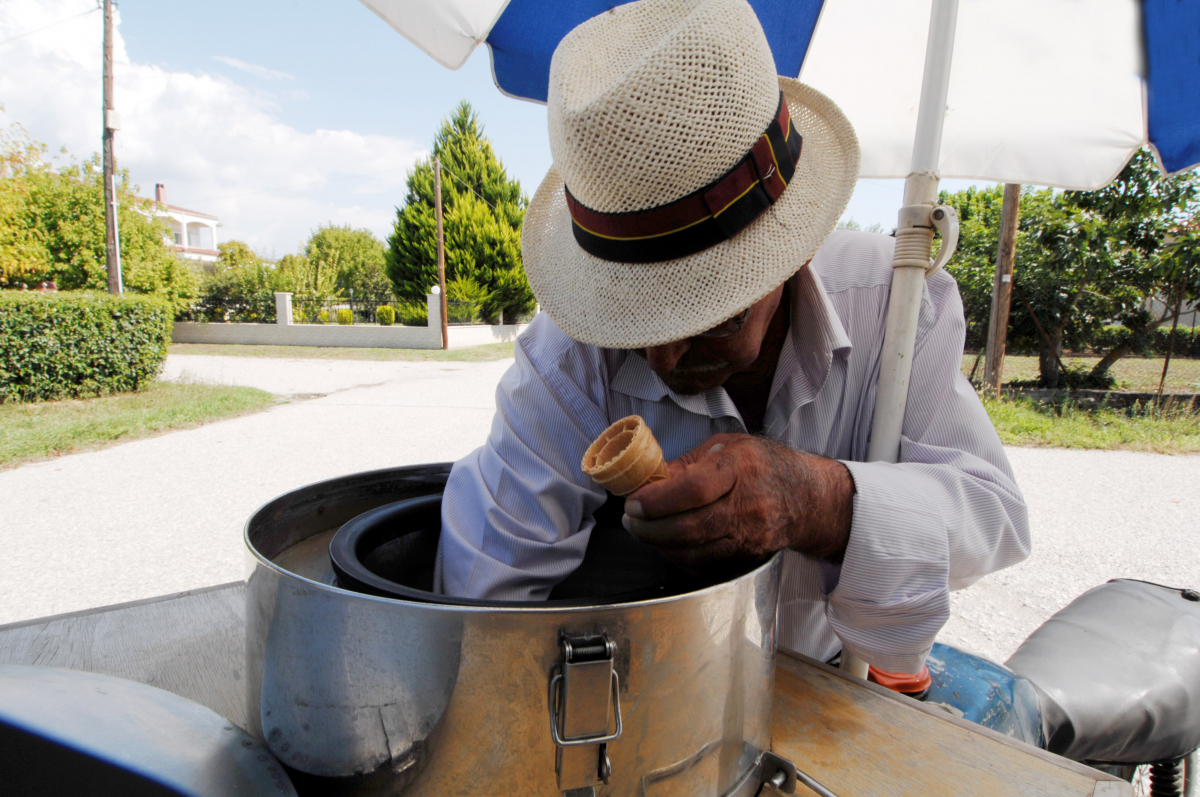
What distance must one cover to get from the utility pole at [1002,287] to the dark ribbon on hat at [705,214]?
317 inches

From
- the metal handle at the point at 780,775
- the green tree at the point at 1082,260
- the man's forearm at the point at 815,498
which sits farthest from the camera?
the green tree at the point at 1082,260

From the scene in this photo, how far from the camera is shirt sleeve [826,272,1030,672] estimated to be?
0.84 metres

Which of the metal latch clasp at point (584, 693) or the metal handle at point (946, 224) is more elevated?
the metal handle at point (946, 224)

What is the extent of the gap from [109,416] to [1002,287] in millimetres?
10298

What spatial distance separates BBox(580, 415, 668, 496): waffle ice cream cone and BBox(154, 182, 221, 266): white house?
56575 millimetres

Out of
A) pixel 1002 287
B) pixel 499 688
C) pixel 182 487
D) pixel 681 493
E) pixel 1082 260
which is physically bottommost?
pixel 182 487

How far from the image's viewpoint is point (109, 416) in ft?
23.7

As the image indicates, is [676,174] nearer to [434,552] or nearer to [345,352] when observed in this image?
[434,552]

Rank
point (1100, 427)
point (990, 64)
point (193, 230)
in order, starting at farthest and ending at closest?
1. point (193, 230)
2. point (1100, 427)
3. point (990, 64)

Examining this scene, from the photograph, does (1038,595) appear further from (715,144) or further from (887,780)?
(715,144)

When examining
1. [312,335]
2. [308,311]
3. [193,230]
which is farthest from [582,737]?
[193,230]

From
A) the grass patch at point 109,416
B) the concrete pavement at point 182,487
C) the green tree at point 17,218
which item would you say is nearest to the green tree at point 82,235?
the green tree at point 17,218

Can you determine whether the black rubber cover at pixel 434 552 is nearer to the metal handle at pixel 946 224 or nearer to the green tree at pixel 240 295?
the metal handle at pixel 946 224

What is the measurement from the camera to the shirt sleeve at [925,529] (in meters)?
0.84
